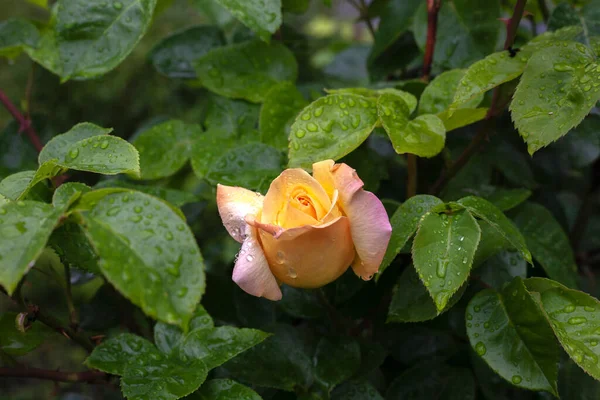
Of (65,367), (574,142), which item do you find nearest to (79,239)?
(574,142)

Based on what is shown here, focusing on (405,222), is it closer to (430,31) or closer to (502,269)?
(502,269)

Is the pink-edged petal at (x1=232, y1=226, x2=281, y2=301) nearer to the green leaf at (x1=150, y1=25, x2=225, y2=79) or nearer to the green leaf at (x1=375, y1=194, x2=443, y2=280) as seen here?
the green leaf at (x1=375, y1=194, x2=443, y2=280)

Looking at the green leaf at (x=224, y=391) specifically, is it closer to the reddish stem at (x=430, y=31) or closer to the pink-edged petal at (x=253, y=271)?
the pink-edged petal at (x=253, y=271)

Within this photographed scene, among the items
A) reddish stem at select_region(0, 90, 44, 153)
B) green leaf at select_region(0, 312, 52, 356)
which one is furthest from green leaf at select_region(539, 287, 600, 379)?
reddish stem at select_region(0, 90, 44, 153)

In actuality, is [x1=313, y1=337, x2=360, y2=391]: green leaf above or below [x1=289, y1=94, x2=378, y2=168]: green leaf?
below

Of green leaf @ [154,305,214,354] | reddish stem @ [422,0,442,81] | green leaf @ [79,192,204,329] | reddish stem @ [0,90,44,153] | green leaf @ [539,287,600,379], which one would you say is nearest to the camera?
green leaf @ [79,192,204,329]

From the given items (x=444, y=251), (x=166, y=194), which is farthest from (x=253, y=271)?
(x=166, y=194)
